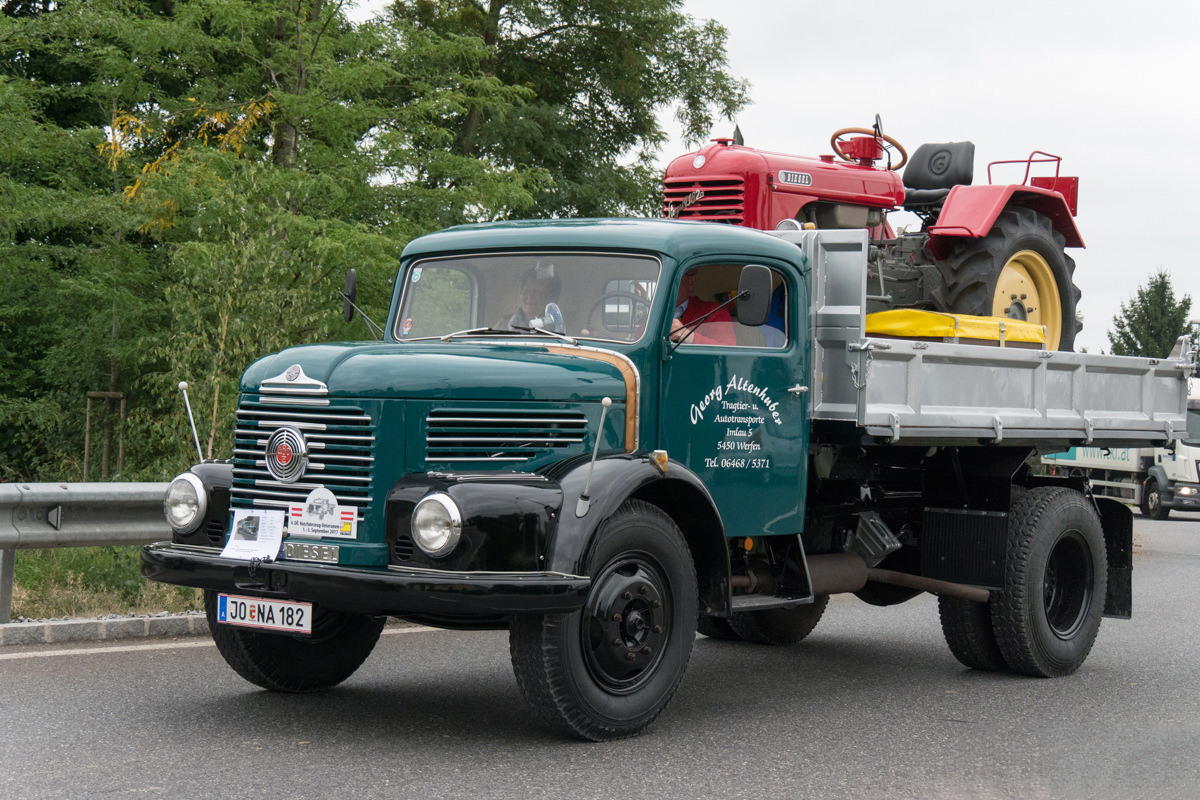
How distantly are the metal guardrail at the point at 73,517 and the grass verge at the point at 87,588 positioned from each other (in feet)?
1.18

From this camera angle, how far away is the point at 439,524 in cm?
596

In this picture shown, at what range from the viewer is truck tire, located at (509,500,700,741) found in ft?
20.2

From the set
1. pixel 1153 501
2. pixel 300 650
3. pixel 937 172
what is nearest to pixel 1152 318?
pixel 1153 501

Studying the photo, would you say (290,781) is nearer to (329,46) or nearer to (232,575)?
(232,575)

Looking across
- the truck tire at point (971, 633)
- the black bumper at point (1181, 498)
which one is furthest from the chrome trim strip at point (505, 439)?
the black bumper at point (1181, 498)

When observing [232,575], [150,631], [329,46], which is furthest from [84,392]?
[232,575]

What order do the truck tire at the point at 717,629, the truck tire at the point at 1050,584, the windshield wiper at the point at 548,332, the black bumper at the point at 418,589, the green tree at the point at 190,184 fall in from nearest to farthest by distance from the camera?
1. the black bumper at the point at 418,589
2. the windshield wiper at the point at 548,332
3. the truck tire at the point at 1050,584
4. the truck tire at the point at 717,629
5. the green tree at the point at 190,184

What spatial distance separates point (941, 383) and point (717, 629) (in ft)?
8.59

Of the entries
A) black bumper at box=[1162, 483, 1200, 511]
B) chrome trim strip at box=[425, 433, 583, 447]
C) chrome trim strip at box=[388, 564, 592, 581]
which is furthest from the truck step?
black bumper at box=[1162, 483, 1200, 511]

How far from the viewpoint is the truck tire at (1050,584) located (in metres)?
8.71

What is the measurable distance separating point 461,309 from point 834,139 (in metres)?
4.75

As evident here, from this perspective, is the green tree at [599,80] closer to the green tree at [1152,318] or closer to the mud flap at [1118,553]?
the mud flap at [1118,553]

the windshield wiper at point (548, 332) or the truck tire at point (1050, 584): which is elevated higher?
the windshield wiper at point (548, 332)

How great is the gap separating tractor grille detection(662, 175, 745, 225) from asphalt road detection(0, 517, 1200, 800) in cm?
316
